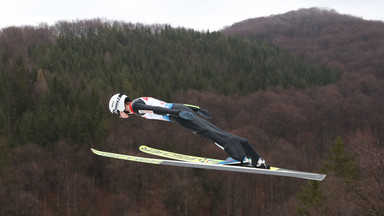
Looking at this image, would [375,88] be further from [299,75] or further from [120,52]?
[120,52]

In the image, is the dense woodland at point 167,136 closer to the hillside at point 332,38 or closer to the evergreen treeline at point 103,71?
the evergreen treeline at point 103,71

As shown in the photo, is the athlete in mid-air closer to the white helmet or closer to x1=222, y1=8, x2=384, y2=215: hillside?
the white helmet

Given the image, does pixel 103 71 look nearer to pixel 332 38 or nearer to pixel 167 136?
pixel 167 136

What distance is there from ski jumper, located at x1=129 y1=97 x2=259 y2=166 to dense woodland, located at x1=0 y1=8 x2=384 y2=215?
1416 centimetres

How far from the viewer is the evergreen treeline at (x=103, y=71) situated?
179ft

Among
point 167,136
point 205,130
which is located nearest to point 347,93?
point 167,136

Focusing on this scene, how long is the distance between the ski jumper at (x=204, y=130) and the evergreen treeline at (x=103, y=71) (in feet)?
153

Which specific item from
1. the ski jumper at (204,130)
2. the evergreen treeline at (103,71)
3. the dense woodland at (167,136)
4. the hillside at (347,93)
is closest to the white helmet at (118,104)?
the ski jumper at (204,130)

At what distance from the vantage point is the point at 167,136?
2116 inches

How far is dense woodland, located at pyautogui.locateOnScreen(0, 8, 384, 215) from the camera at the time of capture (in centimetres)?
4012

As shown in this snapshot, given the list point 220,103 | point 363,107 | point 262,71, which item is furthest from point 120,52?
point 363,107

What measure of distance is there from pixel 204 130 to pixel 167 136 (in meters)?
46.2

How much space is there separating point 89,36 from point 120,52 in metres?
18.9

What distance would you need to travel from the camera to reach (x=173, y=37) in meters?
128
